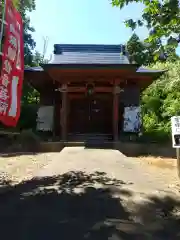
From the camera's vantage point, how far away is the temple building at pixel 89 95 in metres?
13.9

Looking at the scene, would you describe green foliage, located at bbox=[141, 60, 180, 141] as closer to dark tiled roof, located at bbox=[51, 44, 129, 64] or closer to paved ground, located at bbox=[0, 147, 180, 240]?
dark tiled roof, located at bbox=[51, 44, 129, 64]

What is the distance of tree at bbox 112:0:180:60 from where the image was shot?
4.82 m

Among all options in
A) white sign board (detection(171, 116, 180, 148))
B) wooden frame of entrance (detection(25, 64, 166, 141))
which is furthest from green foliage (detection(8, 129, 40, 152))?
white sign board (detection(171, 116, 180, 148))

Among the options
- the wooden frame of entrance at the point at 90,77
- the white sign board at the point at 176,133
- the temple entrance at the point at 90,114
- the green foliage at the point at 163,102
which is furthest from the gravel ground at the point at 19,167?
the green foliage at the point at 163,102

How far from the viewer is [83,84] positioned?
14.7m

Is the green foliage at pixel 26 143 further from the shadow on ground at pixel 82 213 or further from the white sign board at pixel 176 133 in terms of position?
the white sign board at pixel 176 133

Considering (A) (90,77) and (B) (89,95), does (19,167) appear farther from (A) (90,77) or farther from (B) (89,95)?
(B) (89,95)

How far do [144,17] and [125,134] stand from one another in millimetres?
9846

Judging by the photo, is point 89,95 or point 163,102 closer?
point 89,95

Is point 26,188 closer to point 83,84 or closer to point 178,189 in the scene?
point 178,189

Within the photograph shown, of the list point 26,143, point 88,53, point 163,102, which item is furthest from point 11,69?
point 163,102

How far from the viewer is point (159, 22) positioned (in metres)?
5.06

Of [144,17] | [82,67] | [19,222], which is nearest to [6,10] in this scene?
[144,17]

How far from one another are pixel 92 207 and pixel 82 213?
0.28 metres
